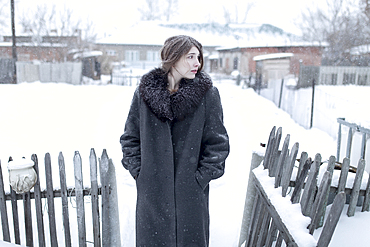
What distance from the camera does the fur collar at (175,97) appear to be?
81.6 inches

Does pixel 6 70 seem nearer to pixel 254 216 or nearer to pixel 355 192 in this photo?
pixel 254 216

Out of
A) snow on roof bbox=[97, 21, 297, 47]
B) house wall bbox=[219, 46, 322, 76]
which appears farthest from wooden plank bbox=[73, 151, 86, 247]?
snow on roof bbox=[97, 21, 297, 47]

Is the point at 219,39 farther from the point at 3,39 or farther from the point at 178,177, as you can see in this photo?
the point at 178,177

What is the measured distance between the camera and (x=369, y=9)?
18125 mm

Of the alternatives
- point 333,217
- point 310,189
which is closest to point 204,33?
point 310,189

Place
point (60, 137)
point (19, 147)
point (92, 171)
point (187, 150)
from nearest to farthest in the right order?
point (187, 150) → point (92, 171) → point (19, 147) → point (60, 137)

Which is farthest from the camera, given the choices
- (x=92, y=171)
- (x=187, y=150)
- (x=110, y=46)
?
(x=110, y=46)

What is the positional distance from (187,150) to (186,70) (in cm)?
55

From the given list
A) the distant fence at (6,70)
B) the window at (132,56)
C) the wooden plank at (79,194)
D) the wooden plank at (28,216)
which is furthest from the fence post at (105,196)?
the window at (132,56)

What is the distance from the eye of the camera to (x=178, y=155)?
2168 millimetres

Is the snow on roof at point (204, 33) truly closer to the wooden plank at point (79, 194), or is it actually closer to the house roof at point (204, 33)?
the house roof at point (204, 33)

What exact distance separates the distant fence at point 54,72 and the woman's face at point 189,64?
63.8 ft

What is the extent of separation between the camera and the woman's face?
212cm

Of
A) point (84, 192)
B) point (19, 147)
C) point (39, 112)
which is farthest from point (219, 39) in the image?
point (84, 192)
